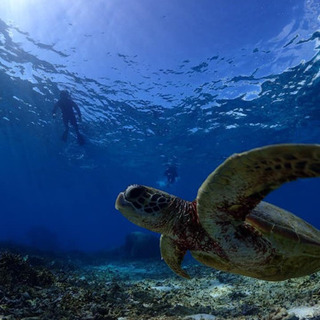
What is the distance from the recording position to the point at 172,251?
3.56 metres

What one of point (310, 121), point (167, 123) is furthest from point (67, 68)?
point (310, 121)

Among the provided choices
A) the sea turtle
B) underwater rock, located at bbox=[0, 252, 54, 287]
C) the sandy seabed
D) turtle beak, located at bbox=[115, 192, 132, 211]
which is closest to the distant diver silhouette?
underwater rock, located at bbox=[0, 252, 54, 287]

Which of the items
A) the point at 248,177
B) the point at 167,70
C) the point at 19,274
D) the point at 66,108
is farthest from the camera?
the point at 66,108

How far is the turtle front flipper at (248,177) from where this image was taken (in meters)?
1.94

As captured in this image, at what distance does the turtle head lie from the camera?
9.36 feet

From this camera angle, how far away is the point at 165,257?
→ 3734 mm

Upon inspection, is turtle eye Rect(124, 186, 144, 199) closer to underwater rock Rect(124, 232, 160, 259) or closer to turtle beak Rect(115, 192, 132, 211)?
→ turtle beak Rect(115, 192, 132, 211)

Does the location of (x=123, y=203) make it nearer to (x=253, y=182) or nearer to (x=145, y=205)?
(x=145, y=205)

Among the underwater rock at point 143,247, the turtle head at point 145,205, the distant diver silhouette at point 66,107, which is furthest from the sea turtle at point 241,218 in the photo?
the distant diver silhouette at point 66,107

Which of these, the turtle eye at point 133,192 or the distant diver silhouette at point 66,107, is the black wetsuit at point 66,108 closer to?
the distant diver silhouette at point 66,107

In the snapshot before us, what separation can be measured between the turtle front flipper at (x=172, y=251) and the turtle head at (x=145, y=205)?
52 centimetres

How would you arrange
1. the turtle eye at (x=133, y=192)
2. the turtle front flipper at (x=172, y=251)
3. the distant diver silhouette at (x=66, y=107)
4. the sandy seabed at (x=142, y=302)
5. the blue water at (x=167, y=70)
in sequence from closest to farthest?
the turtle eye at (x=133, y=192)
the sandy seabed at (x=142, y=302)
the turtle front flipper at (x=172, y=251)
the blue water at (x=167, y=70)
the distant diver silhouette at (x=66, y=107)

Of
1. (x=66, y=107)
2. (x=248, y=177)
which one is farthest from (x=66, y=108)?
(x=248, y=177)

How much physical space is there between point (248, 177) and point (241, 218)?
22.2 inches
